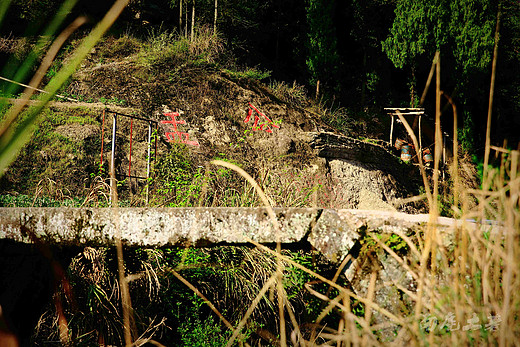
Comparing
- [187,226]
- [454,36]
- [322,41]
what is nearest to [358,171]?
[322,41]

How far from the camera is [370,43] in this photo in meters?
13.7

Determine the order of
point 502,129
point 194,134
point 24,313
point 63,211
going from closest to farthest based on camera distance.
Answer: point 63,211 < point 24,313 < point 194,134 < point 502,129

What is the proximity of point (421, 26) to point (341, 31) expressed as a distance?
306 cm

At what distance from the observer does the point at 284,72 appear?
13672mm

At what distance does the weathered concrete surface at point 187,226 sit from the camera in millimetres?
1317

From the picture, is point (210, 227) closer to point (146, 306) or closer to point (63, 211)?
point (63, 211)

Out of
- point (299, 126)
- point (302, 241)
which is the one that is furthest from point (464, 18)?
point (302, 241)

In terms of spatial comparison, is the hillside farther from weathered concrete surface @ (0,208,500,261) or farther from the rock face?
weathered concrete surface @ (0,208,500,261)

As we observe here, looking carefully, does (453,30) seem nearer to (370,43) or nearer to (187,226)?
(370,43)

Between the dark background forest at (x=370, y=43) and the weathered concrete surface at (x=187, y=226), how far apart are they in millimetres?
9760

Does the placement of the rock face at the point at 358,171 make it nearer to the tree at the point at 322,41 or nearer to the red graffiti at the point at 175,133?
the red graffiti at the point at 175,133

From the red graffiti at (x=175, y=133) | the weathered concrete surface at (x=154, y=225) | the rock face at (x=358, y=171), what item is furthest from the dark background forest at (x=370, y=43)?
the weathered concrete surface at (x=154, y=225)

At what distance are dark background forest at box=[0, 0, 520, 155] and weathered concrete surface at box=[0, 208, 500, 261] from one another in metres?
9.76

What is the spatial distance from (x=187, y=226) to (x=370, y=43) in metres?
14.0
